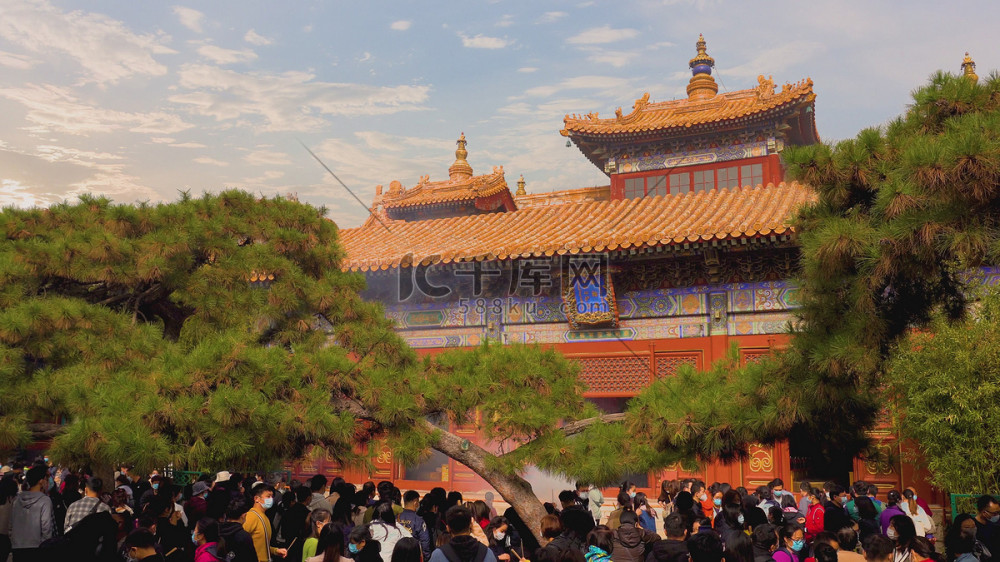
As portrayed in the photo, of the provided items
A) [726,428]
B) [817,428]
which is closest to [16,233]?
[726,428]

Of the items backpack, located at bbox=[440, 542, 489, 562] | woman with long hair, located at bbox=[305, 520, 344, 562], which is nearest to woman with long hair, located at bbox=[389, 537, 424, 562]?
backpack, located at bbox=[440, 542, 489, 562]

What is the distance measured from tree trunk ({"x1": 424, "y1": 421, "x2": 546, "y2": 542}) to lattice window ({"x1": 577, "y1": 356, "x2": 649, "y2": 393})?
7.04 metres

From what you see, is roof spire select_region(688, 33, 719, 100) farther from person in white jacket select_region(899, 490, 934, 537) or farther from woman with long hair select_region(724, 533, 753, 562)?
woman with long hair select_region(724, 533, 753, 562)

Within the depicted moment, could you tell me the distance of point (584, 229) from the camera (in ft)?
48.2

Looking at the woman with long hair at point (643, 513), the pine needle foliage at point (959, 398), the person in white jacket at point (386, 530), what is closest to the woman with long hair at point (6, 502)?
the person in white jacket at point (386, 530)

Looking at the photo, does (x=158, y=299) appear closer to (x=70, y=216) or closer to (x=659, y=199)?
(x=70, y=216)

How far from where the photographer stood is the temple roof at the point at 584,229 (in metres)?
12.6

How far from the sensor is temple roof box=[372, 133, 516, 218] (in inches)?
833

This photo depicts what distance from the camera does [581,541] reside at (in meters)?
5.36

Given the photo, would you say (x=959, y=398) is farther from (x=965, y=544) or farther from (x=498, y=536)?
(x=498, y=536)

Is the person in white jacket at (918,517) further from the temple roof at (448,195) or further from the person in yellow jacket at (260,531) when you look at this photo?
the temple roof at (448,195)

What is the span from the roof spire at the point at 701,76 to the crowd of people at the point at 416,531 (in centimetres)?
1351

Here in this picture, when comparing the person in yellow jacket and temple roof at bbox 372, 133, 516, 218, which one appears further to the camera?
temple roof at bbox 372, 133, 516, 218

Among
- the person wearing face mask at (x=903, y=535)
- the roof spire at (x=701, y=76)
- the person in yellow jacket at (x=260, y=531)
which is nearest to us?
the person wearing face mask at (x=903, y=535)
